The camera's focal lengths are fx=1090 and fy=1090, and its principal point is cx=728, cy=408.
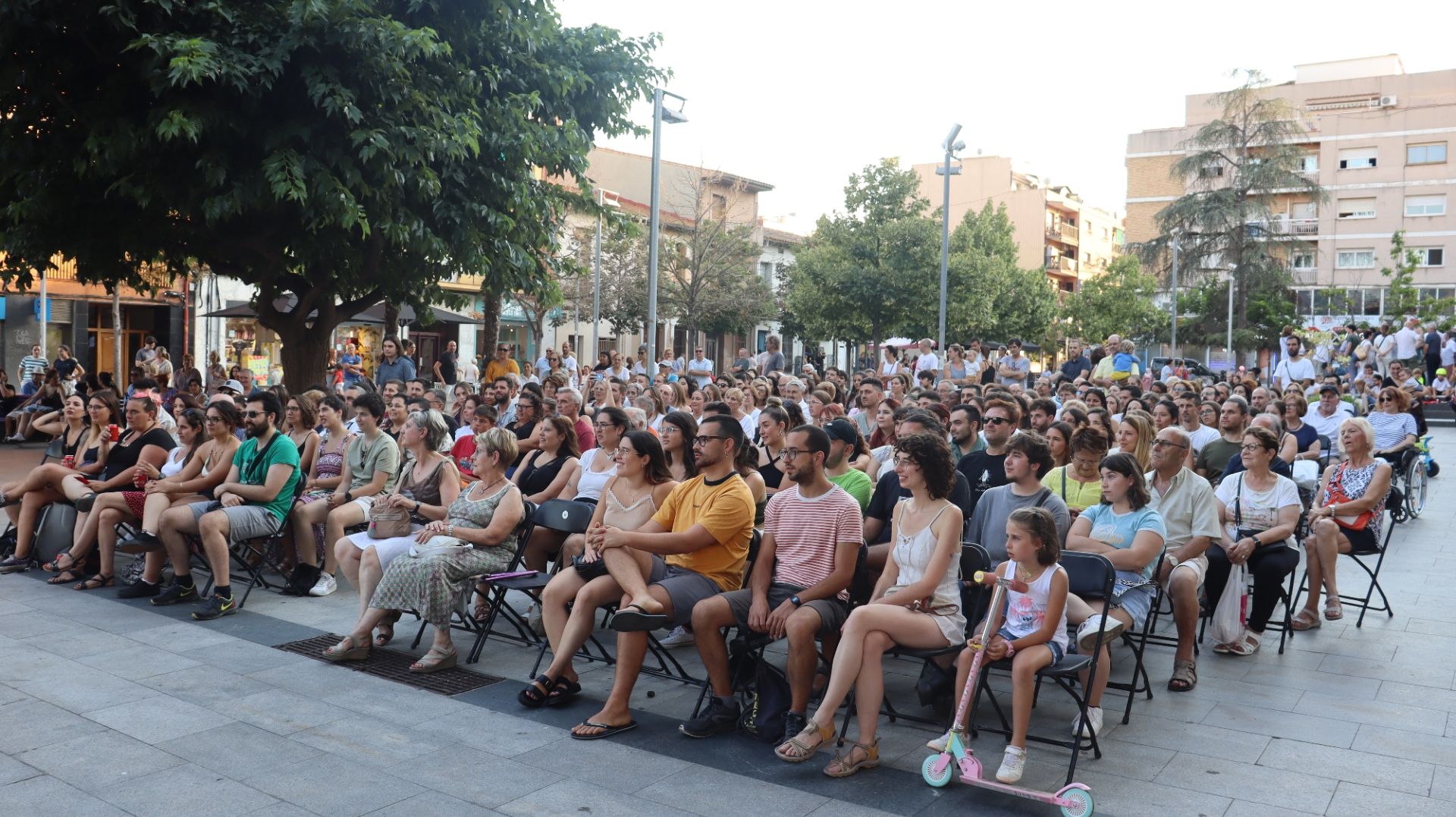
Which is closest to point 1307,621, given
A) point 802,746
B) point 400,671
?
point 802,746

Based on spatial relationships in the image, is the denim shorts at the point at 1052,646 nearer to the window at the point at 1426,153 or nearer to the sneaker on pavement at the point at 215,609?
the sneaker on pavement at the point at 215,609

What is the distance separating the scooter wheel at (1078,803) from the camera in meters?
4.01

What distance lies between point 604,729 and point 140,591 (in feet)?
14.8

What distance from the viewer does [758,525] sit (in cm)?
682

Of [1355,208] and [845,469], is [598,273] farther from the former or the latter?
[1355,208]

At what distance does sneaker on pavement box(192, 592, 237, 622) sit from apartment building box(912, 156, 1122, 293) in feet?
226

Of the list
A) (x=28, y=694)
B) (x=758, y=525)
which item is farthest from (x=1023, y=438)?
(x=28, y=694)

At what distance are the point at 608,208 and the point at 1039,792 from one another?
43.7ft

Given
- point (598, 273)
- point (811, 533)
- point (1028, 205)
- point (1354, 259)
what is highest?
point (1028, 205)

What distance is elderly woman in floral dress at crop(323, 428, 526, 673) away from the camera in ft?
20.2

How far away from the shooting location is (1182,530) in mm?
6098

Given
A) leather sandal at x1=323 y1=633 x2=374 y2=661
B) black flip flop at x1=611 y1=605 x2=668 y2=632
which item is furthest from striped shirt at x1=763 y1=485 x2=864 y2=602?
leather sandal at x1=323 y1=633 x2=374 y2=661

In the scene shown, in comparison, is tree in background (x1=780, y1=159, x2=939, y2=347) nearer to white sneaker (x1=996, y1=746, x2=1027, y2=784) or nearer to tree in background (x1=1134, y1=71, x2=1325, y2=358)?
tree in background (x1=1134, y1=71, x2=1325, y2=358)

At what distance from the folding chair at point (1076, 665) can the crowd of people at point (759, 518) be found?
0.09m
